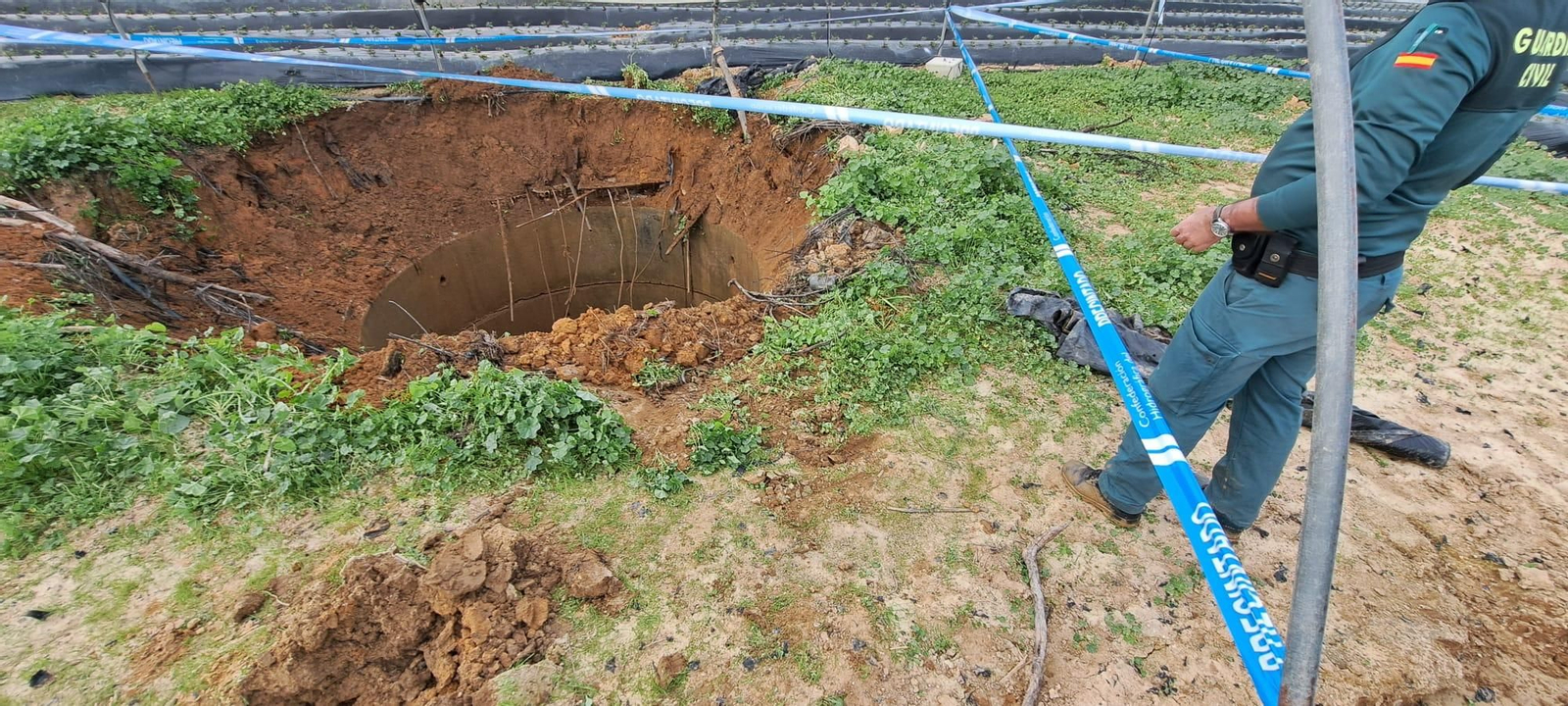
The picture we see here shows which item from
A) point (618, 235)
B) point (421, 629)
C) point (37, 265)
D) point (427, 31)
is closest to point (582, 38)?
point (427, 31)

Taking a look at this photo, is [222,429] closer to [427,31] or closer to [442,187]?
[442,187]

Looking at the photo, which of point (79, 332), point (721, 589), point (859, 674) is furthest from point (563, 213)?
point (859, 674)

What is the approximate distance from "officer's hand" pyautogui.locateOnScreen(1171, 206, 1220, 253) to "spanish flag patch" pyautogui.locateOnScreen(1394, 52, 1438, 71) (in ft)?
1.68

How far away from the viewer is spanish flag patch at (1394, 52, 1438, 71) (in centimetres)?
136

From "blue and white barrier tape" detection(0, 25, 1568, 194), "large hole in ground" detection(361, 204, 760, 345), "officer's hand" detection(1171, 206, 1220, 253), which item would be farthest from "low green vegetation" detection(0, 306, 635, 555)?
"large hole in ground" detection(361, 204, 760, 345)

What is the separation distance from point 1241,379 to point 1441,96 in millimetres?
855

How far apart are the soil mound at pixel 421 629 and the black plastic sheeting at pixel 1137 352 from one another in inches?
98.3

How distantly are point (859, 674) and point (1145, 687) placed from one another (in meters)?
0.91

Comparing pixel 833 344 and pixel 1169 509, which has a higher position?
pixel 833 344

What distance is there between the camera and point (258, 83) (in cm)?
537

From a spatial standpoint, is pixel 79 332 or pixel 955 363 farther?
pixel 955 363

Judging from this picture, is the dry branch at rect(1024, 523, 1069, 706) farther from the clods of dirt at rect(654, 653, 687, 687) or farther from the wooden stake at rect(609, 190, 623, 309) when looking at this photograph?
the wooden stake at rect(609, 190, 623, 309)

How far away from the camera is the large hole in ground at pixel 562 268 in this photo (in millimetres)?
6012

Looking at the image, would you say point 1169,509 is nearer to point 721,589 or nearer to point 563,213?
point 721,589
